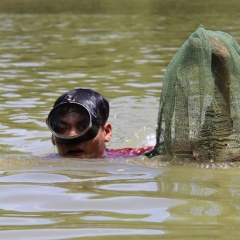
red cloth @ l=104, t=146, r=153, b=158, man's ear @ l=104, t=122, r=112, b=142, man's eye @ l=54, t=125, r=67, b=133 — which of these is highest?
man's eye @ l=54, t=125, r=67, b=133

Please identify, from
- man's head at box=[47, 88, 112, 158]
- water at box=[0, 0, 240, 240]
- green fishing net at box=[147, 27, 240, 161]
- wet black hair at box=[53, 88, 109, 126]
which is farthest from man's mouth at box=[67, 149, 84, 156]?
green fishing net at box=[147, 27, 240, 161]

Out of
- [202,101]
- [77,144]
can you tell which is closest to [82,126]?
[77,144]

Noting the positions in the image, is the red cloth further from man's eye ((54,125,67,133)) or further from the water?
man's eye ((54,125,67,133))

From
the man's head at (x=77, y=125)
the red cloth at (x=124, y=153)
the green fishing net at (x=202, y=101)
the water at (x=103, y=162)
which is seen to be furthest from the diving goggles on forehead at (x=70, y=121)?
the green fishing net at (x=202, y=101)

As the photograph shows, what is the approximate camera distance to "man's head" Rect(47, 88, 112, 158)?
19.0ft

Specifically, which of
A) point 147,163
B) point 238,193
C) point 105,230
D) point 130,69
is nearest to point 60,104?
point 147,163

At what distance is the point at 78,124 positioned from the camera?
583cm

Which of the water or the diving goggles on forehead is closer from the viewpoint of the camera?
the water

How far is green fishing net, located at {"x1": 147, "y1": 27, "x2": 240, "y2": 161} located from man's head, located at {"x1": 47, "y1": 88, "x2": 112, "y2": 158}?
0.53 m

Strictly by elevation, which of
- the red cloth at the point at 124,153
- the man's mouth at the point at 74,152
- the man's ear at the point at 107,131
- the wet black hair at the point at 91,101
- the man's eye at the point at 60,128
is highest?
the wet black hair at the point at 91,101

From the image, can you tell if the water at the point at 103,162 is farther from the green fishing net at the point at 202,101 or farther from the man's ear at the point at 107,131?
the man's ear at the point at 107,131

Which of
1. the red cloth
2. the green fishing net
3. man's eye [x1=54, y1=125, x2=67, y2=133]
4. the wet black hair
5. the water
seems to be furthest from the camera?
the red cloth

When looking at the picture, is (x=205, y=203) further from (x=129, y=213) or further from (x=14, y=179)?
(x=14, y=179)

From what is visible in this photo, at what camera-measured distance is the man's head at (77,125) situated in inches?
228
